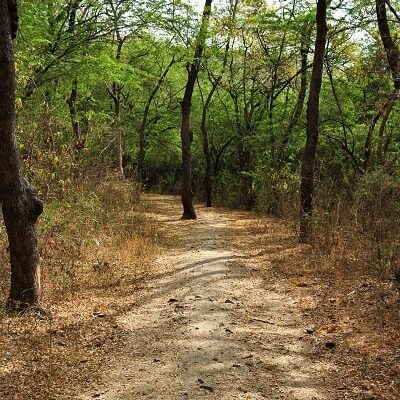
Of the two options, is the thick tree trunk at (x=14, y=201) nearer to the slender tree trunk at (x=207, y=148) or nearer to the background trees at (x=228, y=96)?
the background trees at (x=228, y=96)

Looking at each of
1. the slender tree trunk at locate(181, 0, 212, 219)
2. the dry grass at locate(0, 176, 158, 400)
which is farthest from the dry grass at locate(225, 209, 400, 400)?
the slender tree trunk at locate(181, 0, 212, 219)

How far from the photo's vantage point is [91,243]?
27.9 feet

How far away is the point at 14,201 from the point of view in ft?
17.9

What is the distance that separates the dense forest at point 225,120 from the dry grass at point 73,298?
78 millimetres

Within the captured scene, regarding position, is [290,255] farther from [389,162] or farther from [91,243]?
[91,243]

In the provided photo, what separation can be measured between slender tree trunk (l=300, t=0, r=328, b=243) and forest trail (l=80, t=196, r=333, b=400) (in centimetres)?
233

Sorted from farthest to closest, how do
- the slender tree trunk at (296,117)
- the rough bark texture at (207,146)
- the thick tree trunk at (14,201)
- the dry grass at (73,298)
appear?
the rough bark texture at (207,146) < the slender tree trunk at (296,117) < the thick tree trunk at (14,201) < the dry grass at (73,298)

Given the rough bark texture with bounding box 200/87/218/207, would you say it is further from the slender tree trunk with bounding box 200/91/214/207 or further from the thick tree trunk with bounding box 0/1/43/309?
the thick tree trunk with bounding box 0/1/43/309

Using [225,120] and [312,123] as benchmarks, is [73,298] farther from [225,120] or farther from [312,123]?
[225,120]

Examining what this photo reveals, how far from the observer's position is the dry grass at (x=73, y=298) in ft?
14.1

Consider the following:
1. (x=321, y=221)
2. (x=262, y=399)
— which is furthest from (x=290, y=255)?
(x=262, y=399)

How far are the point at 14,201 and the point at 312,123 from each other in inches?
273

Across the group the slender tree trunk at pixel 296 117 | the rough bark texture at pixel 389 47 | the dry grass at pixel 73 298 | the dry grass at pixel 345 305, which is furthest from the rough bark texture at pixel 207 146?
the dry grass at pixel 345 305

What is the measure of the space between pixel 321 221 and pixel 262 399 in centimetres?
608
